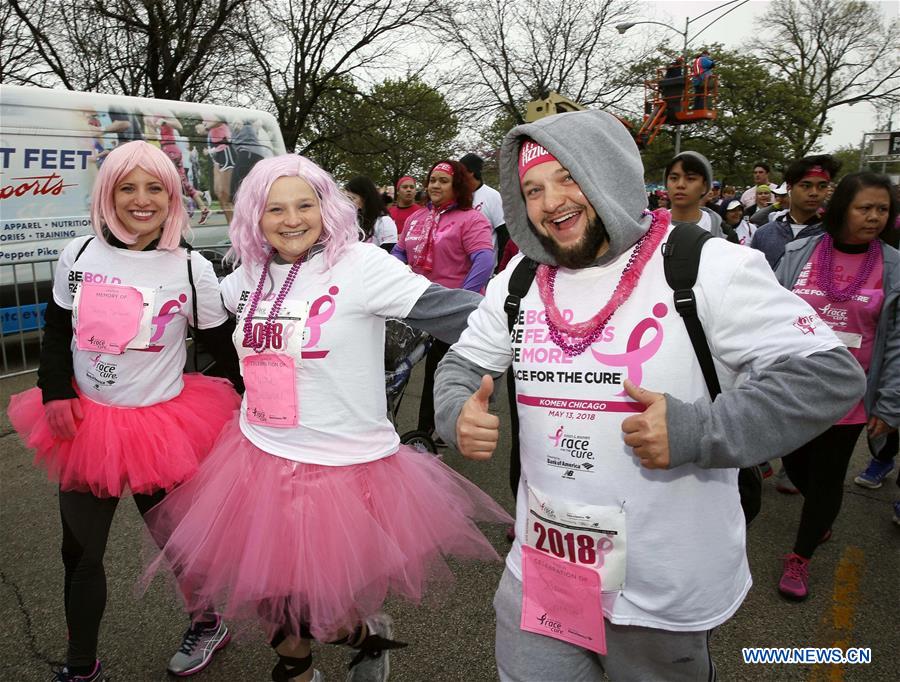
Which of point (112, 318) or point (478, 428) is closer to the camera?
point (478, 428)

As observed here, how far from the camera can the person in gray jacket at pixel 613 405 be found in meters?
1.35

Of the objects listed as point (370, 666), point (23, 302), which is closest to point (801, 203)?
point (370, 666)

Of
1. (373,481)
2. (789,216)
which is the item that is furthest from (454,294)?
(789,216)

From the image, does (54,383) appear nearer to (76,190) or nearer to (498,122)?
(76,190)

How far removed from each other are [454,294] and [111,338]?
1.22 metres

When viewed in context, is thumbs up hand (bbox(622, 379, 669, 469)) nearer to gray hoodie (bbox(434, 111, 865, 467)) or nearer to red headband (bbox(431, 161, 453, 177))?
gray hoodie (bbox(434, 111, 865, 467))

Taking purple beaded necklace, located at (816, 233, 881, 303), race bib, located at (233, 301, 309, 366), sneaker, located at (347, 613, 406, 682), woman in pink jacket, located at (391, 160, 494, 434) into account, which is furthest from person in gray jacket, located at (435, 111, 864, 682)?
woman in pink jacket, located at (391, 160, 494, 434)

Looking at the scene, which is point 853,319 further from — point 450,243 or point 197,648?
point 197,648

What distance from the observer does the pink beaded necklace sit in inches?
57.7

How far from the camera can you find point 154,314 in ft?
7.55

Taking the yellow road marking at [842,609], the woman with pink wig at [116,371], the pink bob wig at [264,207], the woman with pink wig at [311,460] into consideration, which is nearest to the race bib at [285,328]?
the woman with pink wig at [311,460]

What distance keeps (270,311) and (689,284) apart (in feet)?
4.15

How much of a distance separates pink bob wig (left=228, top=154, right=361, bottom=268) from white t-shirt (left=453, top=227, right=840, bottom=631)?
82 centimetres

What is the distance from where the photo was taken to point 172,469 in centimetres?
225
